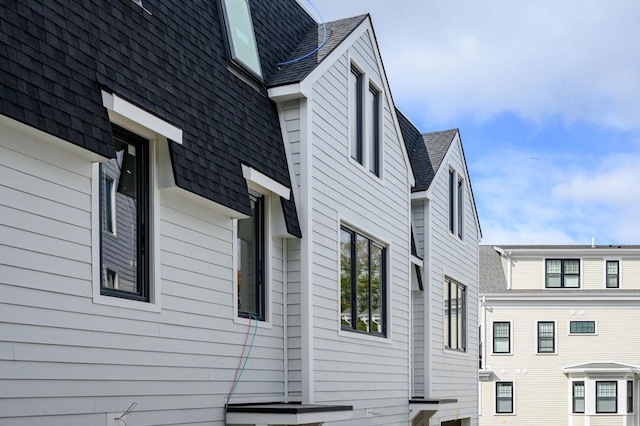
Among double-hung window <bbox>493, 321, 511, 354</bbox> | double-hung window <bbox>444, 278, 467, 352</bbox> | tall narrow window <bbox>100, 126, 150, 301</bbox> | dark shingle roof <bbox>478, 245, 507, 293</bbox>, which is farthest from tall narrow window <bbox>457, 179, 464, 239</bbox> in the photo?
double-hung window <bbox>493, 321, 511, 354</bbox>

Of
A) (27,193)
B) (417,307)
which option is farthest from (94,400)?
(417,307)

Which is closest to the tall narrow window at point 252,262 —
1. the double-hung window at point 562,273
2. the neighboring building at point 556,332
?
the neighboring building at point 556,332

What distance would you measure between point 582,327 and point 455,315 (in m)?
21.3

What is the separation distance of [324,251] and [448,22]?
1235 centimetres

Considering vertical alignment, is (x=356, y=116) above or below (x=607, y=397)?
above

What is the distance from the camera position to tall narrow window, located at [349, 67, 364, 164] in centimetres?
1295

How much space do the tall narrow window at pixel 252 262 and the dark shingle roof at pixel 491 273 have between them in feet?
98.2

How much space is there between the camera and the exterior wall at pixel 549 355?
38438 mm

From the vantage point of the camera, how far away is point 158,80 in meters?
8.28

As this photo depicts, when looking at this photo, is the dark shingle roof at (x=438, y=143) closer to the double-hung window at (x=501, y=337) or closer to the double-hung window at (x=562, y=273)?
the double-hung window at (x=501, y=337)

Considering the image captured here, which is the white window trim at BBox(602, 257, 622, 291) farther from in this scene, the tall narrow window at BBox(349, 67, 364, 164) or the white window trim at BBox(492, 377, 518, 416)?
the tall narrow window at BBox(349, 67, 364, 164)

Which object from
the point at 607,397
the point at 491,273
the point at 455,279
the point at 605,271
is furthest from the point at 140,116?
the point at 605,271

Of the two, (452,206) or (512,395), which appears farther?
(512,395)

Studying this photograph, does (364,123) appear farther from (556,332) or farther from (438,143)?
(556,332)
